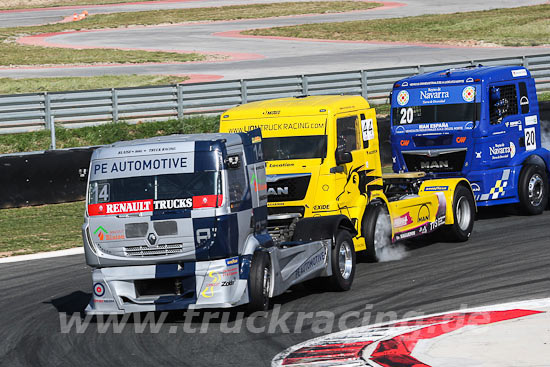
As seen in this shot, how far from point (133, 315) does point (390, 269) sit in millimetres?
4086

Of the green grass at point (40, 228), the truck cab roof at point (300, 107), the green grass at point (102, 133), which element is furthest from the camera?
the green grass at point (102, 133)

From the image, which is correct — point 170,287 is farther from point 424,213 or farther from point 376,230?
point 424,213

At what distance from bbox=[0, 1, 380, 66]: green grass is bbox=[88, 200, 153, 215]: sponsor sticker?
34.2 metres

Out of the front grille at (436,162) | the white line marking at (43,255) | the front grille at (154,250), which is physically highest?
the front grille at (154,250)

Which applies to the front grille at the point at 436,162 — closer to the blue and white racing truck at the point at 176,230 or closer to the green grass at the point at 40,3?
the blue and white racing truck at the point at 176,230

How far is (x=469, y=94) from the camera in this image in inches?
690


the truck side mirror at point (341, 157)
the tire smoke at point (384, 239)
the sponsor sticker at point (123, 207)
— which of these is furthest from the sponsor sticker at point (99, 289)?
the tire smoke at point (384, 239)

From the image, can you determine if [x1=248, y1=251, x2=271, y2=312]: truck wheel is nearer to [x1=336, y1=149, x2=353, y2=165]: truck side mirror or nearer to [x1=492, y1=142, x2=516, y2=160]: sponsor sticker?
[x1=336, y1=149, x2=353, y2=165]: truck side mirror

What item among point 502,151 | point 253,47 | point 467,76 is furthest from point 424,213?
point 253,47

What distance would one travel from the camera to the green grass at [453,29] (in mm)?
49906

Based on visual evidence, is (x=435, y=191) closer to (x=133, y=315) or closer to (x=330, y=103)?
(x=330, y=103)

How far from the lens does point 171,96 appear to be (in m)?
32.3

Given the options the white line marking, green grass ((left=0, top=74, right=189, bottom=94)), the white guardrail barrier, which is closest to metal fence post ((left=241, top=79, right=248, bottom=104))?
the white guardrail barrier

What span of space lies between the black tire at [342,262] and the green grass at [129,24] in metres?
33.1
